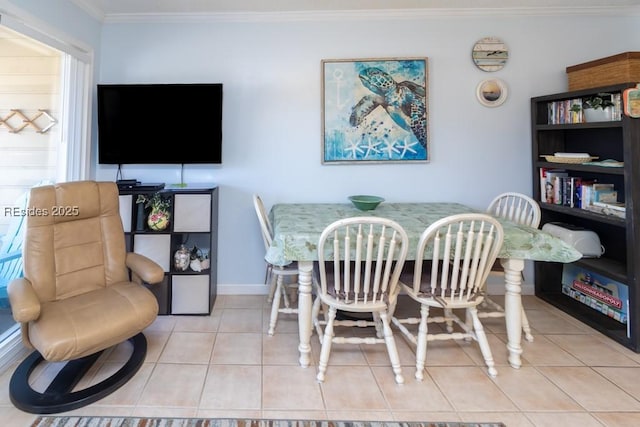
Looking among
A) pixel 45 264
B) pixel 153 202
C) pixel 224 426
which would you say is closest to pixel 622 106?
pixel 224 426

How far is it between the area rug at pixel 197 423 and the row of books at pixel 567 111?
237 centimetres

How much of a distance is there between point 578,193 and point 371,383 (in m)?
2.24

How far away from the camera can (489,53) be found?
119 inches

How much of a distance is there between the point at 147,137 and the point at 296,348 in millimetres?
2114

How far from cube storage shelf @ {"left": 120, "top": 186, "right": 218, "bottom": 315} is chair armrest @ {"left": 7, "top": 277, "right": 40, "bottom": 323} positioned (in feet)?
3.17

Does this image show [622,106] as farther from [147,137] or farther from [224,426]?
[147,137]

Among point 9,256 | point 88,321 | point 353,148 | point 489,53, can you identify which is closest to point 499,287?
point 353,148

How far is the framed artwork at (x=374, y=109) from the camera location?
301 cm

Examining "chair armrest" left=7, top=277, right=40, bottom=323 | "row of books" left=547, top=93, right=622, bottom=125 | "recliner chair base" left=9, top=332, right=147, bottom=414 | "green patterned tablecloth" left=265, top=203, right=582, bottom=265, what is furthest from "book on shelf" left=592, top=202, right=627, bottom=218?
"chair armrest" left=7, top=277, right=40, bottom=323

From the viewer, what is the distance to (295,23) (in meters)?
3.02

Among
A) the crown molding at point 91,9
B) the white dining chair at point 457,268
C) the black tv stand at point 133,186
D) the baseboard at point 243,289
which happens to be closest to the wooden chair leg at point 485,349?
the white dining chair at point 457,268

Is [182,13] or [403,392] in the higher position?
[182,13]

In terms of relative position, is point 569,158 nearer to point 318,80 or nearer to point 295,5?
point 318,80

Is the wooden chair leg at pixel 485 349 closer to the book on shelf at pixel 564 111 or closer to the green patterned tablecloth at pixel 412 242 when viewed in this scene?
the green patterned tablecloth at pixel 412 242
